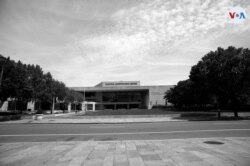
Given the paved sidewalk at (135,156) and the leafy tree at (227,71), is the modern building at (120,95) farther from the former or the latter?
the paved sidewalk at (135,156)

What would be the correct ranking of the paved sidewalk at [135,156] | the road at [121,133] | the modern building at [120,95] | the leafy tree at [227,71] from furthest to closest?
1. the modern building at [120,95]
2. the leafy tree at [227,71]
3. the road at [121,133]
4. the paved sidewalk at [135,156]

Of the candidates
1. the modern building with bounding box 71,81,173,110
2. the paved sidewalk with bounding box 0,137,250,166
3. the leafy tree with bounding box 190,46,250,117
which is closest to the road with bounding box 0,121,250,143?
the paved sidewalk with bounding box 0,137,250,166

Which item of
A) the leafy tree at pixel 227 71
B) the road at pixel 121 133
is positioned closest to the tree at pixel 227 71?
the leafy tree at pixel 227 71

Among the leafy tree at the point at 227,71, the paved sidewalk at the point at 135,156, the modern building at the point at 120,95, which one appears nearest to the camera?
the paved sidewalk at the point at 135,156

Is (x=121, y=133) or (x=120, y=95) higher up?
(x=120, y=95)

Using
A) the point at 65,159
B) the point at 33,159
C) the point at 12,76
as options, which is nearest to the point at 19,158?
the point at 33,159

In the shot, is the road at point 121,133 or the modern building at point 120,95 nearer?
the road at point 121,133

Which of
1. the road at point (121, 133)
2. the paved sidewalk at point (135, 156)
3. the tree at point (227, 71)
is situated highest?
the tree at point (227, 71)

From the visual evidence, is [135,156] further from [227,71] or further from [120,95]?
[120,95]

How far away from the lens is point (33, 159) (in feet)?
19.3

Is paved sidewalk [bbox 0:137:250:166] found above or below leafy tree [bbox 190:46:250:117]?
below

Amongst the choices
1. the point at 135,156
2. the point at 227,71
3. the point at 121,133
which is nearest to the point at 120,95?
the point at 227,71

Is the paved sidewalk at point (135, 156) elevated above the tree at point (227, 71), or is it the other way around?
the tree at point (227, 71)

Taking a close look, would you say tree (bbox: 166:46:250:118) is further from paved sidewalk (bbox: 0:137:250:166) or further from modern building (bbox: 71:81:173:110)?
modern building (bbox: 71:81:173:110)
